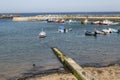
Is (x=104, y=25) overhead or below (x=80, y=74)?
below

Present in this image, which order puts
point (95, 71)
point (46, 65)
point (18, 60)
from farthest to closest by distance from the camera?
1. point (18, 60)
2. point (46, 65)
3. point (95, 71)

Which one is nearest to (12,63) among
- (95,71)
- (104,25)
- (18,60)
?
(18,60)

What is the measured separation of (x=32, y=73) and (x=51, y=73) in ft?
5.70

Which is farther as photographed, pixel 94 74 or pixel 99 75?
pixel 94 74

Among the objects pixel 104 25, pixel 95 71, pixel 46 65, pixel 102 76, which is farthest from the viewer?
pixel 104 25

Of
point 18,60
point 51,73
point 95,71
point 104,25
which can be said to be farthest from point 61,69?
point 104,25

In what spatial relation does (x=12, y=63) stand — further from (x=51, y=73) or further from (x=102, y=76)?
(x=102, y=76)

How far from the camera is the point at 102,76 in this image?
22.7m

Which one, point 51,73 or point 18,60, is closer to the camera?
point 51,73

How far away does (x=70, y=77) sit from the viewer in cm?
2234

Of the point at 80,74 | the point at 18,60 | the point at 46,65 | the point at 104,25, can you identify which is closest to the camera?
the point at 80,74

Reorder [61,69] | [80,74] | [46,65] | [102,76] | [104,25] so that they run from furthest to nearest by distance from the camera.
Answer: [104,25], [46,65], [61,69], [102,76], [80,74]

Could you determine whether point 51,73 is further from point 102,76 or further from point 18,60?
point 18,60

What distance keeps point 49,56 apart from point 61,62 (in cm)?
525
